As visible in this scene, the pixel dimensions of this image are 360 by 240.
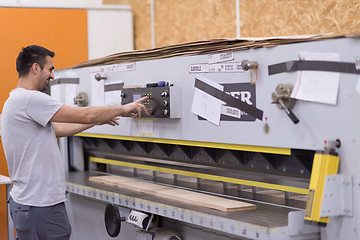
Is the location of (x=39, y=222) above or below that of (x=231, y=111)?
below

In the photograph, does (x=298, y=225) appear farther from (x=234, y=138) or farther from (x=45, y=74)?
(x=45, y=74)

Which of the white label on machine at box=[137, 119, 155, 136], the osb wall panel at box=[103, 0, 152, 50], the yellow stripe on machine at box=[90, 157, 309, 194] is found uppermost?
the osb wall panel at box=[103, 0, 152, 50]

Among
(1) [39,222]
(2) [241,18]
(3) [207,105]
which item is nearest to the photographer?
(3) [207,105]

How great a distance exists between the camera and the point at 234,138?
211 centimetres

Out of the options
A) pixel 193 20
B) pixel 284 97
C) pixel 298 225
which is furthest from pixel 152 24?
pixel 298 225

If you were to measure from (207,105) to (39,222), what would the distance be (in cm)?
98

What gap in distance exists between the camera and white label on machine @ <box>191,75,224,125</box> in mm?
2190

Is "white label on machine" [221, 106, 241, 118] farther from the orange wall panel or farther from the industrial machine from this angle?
the orange wall panel

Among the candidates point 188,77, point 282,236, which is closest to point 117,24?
point 188,77

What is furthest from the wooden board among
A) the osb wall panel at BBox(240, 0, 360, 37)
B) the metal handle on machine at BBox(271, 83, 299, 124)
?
the osb wall panel at BBox(240, 0, 360, 37)

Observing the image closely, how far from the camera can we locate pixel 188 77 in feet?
7.75

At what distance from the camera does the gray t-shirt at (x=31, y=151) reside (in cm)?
244

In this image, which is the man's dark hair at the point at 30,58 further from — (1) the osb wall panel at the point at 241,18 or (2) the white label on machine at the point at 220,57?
(1) the osb wall panel at the point at 241,18

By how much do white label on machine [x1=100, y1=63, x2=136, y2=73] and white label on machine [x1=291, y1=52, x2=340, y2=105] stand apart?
1.16 m
